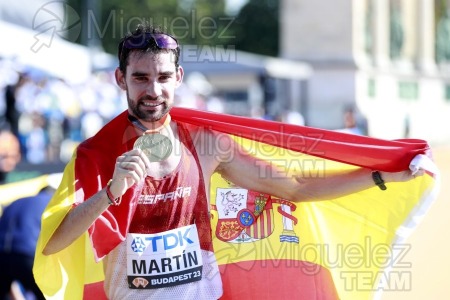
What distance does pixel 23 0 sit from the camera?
29.2m

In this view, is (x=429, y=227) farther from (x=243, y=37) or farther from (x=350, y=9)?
(x=243, y=37)

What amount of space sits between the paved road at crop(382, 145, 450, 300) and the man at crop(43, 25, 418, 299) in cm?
→ 445

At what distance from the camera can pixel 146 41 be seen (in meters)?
4.14

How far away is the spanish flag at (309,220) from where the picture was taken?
15.6ft

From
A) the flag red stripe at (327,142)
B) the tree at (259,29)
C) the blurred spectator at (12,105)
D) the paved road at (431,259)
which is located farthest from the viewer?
the tree at (259,29)

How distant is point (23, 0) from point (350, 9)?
10.7 metres

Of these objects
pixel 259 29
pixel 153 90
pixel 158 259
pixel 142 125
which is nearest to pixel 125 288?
pixel 158 259

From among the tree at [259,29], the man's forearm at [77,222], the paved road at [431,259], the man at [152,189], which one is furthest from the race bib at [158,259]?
the tree at [259,29]

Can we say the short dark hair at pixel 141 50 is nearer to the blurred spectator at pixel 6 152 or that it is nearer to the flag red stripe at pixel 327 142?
the flag red stripe at pixel 327 142

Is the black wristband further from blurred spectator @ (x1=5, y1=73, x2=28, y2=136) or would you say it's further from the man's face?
blurred spectator @ (x1=5, y1=73, x2=28, y2=136)

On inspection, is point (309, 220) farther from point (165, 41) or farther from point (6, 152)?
point (6, 152)

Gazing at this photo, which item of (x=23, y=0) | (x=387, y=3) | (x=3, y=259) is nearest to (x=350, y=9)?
(x=387, y=3)

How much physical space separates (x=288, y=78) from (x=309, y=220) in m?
23.9

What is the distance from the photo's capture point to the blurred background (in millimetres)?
16703
